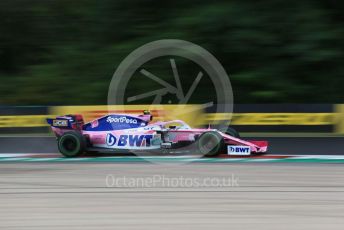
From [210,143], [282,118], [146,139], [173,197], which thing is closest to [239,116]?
[282,118]

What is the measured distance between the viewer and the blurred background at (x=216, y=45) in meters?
18.0

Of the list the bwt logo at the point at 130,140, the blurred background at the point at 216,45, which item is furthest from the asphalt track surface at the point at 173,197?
the blurred background at the point at 216,45

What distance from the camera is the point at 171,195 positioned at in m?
7.37

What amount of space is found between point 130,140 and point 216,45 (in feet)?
27.1

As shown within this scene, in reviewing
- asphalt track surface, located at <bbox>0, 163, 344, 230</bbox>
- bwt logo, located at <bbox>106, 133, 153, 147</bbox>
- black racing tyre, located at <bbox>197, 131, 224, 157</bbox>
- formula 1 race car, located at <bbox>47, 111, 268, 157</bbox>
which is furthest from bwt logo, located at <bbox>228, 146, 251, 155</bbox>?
bwt logo, located at <bbox>106, 133, 153, 147</bbox>

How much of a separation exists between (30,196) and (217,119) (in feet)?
19.8

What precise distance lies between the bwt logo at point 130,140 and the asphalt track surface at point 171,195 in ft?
2.32

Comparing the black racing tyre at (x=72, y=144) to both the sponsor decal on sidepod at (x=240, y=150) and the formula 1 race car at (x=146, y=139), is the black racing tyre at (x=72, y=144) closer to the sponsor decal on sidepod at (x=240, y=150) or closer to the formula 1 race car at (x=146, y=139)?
the formula 1 race car at (x=146, y=139)

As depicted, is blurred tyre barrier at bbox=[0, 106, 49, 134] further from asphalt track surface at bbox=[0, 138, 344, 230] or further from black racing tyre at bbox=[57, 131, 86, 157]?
asphalt track surface at bbox=[0, 138, 344, 230]

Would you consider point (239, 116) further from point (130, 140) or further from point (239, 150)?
point (130, 140)

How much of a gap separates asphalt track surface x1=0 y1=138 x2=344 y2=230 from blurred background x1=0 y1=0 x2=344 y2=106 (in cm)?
846

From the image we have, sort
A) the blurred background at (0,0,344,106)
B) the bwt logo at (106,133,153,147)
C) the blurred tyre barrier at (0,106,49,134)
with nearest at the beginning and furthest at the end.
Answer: the bwt logo at (106,133,153,147) < the blurred tyre barrier at (0,106,49,134) < the blurred background at (0,0,344,106)

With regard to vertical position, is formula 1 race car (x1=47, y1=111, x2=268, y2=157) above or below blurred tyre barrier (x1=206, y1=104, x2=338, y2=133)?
below

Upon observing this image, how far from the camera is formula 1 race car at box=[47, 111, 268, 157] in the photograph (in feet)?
35.1
